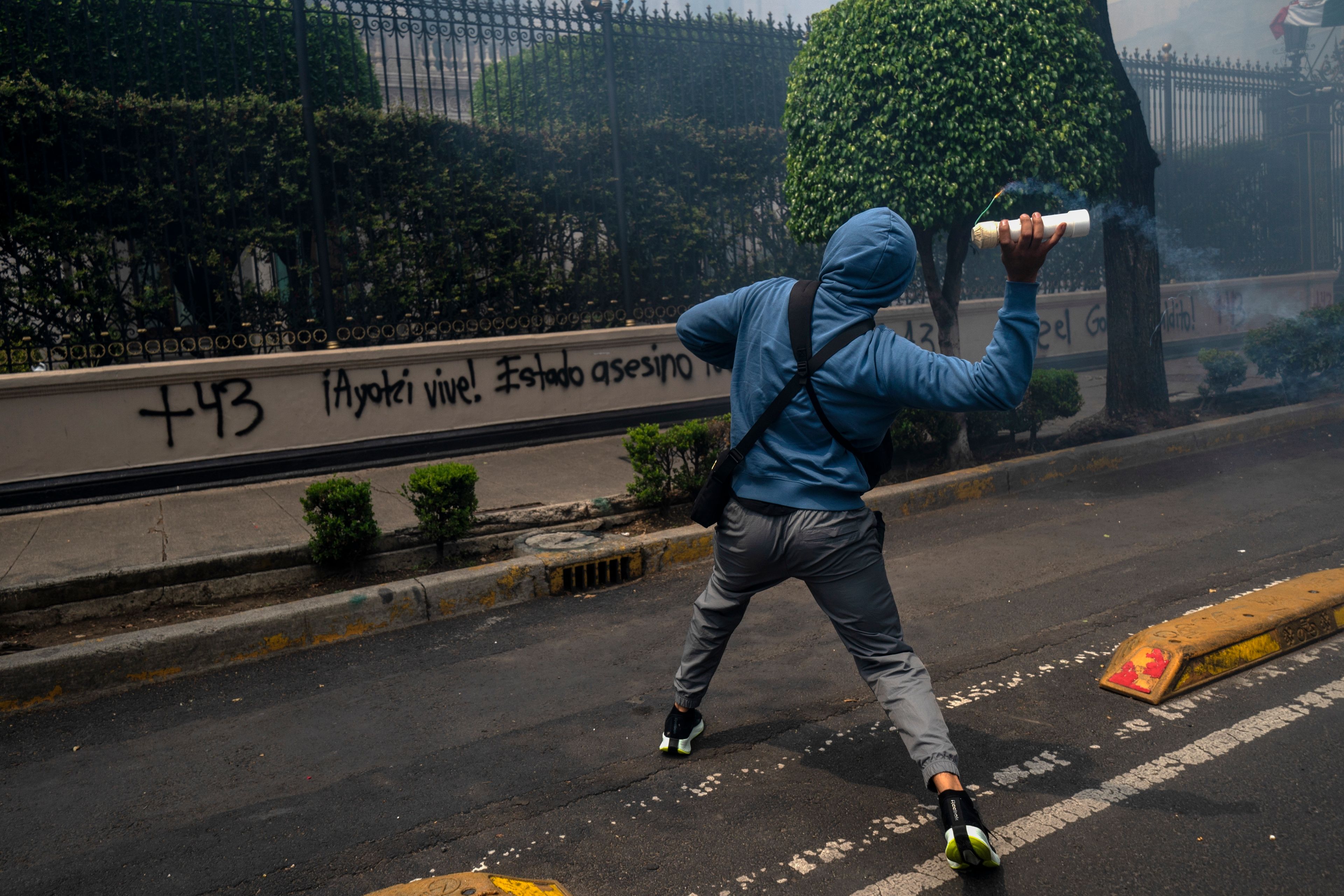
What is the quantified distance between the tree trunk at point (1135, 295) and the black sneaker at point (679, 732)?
744cm

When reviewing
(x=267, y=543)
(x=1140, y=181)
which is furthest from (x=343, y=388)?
(x=1140, y=181)

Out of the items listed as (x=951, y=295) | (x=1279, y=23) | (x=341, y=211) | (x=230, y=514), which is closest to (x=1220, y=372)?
(x=951, y=295)

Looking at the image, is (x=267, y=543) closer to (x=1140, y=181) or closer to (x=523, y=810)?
(x=523, y=810)

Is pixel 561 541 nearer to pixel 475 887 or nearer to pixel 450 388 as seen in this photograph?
pixel 450 388

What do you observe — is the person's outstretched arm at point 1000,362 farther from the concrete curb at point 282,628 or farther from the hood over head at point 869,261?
the concrete curb at point 282,628

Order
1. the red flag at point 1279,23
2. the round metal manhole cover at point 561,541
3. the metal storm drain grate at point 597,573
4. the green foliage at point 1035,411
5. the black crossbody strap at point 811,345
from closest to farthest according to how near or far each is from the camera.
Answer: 1. the black crossbody strap at point 811,345
2. the metal storm drain grate at point 597,573
3. the round metal manhole cover at point 561,541
4. the green foliage at point 1035,411
5. the red flag at point 1279,23

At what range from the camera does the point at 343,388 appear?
8.45m

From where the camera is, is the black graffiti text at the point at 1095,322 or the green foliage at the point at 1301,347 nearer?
the green foliage at the point at 1301,347

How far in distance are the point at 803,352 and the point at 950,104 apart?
5.10 meters

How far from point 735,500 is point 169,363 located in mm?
6149

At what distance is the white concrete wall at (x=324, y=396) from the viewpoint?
7434 mm

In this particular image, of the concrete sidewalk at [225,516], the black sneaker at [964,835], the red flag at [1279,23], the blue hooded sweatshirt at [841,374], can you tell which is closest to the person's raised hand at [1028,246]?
the blue hooded sweatshirt at [841,374]

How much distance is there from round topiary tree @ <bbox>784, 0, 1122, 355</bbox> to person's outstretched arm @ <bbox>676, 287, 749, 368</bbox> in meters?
4.56

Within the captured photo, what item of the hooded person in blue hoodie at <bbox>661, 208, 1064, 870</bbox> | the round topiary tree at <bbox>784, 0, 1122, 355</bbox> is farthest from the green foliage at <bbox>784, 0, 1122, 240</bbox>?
the hooded person in blue hoodie at <bbox>661, 208, 1064, 870</bbox>
